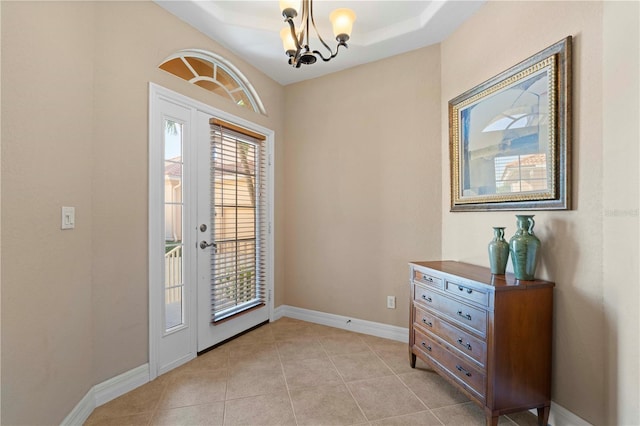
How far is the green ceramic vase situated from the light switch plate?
2.51m

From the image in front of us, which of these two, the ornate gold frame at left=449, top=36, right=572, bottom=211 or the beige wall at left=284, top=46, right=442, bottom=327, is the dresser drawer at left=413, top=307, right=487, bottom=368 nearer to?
the beige wall at left=284, top=46, right=442, bottom=327

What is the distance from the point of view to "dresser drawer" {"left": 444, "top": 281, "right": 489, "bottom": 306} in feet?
5.50

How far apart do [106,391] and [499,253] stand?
266cm

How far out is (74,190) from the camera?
67.0 inches

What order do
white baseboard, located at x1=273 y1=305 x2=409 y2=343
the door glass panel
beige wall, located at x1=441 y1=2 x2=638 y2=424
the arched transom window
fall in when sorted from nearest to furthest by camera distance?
beige wall, located at x1=441 y1=2 x2=638 y2=424
the door glass panel
the arched transom window
white baseboard, located at x1=273 y1=305 x2=409 y2=343

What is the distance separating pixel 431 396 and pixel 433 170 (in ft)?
5.98

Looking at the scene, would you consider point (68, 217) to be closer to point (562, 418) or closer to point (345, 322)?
point (345, 322)

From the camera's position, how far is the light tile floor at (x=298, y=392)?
178 centimetres

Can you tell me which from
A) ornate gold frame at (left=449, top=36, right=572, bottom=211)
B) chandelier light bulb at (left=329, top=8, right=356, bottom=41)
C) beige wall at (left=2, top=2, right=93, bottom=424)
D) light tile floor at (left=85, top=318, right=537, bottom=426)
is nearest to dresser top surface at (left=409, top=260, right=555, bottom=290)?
ornate gold frame at (left=449, top=36, right=572, bottom=211)

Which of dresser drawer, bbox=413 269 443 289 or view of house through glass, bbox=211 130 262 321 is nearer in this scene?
dresser drawer, bbox=413 269 443 289

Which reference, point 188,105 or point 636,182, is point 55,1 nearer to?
point 188,105

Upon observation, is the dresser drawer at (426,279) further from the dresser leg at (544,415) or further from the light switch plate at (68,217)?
the light switch plate at (68,217)

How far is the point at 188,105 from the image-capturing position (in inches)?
96.3

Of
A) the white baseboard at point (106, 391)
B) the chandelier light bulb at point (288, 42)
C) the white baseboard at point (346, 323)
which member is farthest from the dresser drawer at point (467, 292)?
the white baseboard at point (106, 391)
